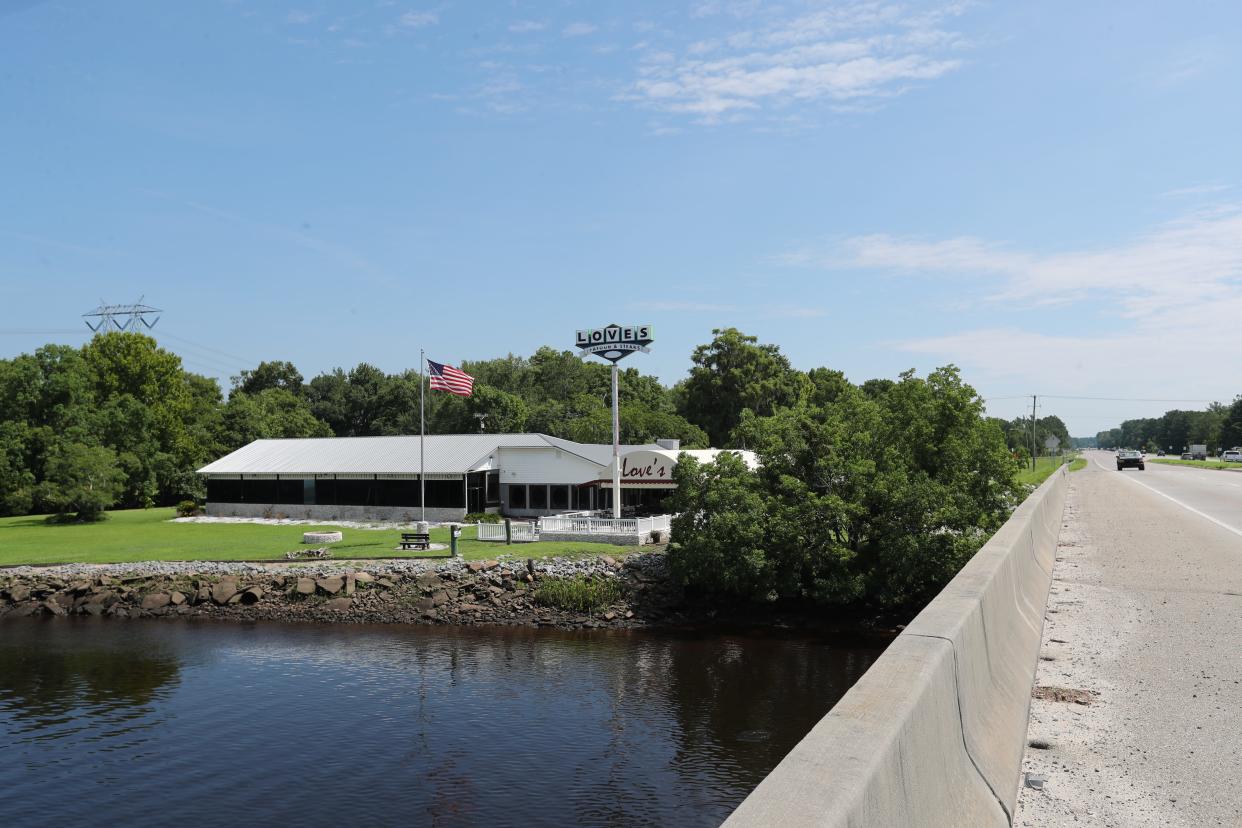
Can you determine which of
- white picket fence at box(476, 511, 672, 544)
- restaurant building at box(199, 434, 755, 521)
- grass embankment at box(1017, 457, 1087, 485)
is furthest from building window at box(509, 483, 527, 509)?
grass embankment at box(1017, 457, 1087, 485)

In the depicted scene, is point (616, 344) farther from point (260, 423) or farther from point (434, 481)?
point (260, 423)

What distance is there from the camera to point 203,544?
46.9 m

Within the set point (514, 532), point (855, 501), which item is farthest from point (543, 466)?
point (855, 501)

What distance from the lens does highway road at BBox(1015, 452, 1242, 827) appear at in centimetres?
500

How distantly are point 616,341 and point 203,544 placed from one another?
24.3 metres

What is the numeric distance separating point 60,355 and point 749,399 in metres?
64.0

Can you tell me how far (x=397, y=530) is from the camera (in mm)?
50844

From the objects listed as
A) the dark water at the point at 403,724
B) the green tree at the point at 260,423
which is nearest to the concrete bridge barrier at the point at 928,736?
the dark water at the point at 403,724

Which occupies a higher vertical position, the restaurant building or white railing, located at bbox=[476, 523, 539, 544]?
the restaurant building

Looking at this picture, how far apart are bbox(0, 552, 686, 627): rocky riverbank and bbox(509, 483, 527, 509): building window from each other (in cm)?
1515

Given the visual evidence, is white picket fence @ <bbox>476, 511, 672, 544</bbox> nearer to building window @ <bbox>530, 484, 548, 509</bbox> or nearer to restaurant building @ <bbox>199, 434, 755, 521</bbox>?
restaurant building @ <bbox>199, 434, 755, 521</bbox>

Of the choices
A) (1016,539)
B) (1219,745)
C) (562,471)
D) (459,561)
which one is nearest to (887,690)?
(1219,745)

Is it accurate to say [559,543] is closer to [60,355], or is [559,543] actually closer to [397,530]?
[397,530]

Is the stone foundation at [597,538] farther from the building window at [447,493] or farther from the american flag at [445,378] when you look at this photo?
the building window at [447,493]
